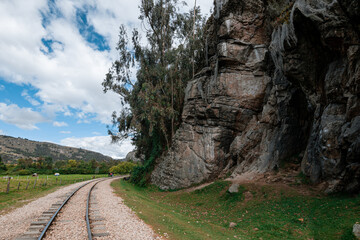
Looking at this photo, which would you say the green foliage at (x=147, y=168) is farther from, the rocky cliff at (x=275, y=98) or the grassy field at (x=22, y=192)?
the grassy field at (x=22, y=192)

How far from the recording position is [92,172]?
74750mm

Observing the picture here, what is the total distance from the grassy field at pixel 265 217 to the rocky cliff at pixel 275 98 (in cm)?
175

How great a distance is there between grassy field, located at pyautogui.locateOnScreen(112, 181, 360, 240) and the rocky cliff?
5.73 feet

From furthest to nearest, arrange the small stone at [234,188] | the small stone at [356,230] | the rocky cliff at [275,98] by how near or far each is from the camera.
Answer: the small stone at [234,188], the rocky cliff at [275,98], the small stone at [356,230]

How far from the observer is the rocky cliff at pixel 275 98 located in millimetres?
11828

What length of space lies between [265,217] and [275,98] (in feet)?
39.8

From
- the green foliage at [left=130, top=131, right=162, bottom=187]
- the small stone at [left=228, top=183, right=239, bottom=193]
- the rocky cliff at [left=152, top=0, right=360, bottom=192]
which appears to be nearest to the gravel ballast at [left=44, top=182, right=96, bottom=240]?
the small stone at [left=228, top=183, right=239, bottom=193]

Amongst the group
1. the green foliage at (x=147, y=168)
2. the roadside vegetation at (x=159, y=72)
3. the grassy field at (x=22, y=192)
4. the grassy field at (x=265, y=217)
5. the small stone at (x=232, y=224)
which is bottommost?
the small stone at (x=232, y=224)

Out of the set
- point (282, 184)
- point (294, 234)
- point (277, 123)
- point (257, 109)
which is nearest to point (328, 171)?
point (282, 184)

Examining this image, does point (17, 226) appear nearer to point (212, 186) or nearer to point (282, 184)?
point (212, 186)

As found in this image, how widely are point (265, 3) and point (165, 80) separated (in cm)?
1576

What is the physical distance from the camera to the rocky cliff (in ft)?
38.8

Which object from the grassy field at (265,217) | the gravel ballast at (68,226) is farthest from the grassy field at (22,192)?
the grassy field at (265,217)

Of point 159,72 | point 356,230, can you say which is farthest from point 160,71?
point 356,230
